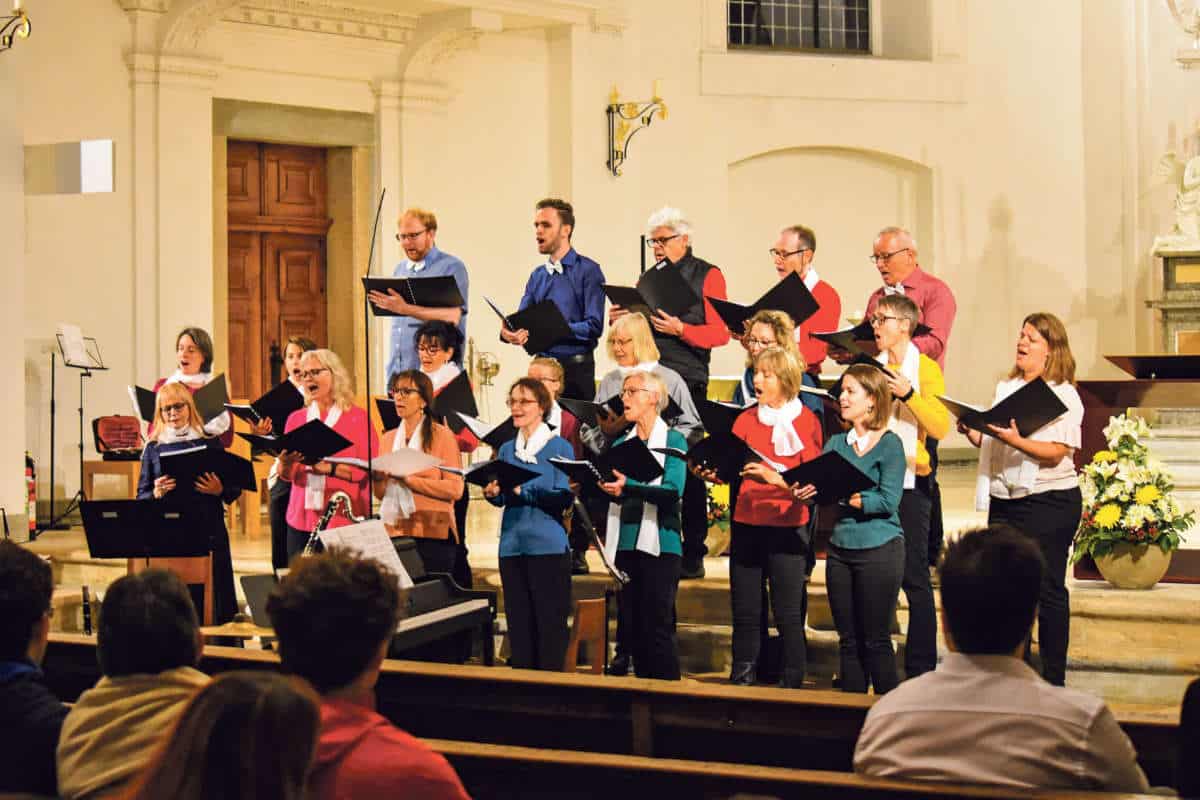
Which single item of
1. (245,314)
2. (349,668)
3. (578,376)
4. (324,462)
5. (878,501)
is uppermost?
(245,314)

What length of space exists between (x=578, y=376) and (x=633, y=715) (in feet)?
9.71

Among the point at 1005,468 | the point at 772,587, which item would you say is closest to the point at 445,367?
the point at 772,587

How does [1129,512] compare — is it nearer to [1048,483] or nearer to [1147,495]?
[1147,495]

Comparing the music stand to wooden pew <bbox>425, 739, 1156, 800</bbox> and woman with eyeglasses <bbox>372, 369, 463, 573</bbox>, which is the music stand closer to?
woman with eyeglasses <bbox>372, 369, 463, 573</bbox>

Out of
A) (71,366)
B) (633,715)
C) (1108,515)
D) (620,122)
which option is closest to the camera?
(633,715)

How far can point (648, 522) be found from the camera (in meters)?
5.19

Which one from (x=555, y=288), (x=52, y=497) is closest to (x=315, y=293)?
(x=52, y=497)

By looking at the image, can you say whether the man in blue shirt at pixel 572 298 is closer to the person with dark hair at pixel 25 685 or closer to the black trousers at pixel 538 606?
the black trousers at pixel 538 606

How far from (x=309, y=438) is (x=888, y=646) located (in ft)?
6.97

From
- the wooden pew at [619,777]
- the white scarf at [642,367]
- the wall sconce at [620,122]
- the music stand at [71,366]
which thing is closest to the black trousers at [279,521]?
the white scarf at [642,367]

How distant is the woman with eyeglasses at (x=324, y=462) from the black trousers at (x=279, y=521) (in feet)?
0.46

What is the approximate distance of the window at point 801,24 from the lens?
11.8m

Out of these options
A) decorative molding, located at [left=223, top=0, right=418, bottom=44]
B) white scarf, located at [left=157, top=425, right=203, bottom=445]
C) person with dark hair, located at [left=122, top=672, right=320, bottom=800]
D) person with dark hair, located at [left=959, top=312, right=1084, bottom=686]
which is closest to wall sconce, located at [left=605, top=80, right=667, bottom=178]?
decorative molding, located at [left=223, top=0, right=418, bottom=44]

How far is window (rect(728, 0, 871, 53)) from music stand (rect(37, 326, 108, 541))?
18.1 ft
